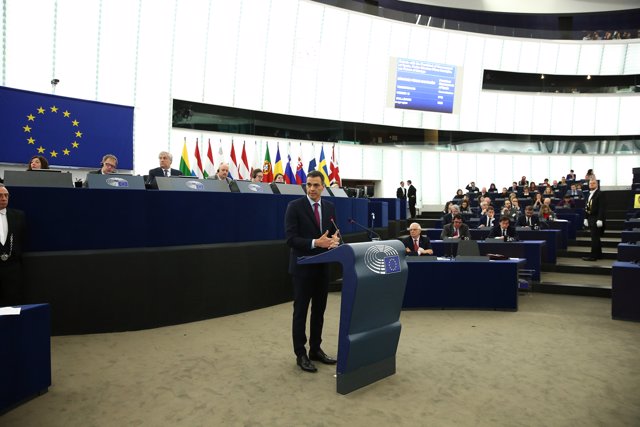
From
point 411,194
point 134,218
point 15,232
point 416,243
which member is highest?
point 411,194

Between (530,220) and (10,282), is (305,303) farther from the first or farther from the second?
(530,220)

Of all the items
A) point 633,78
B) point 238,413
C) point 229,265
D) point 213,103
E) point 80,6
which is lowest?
point 238,413

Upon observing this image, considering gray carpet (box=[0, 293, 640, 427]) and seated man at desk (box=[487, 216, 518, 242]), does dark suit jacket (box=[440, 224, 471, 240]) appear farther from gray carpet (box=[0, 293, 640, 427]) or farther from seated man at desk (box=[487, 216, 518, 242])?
gray carpet (box=[0, 293, 640, 427])

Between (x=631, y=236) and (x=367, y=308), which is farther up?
(x=631, y=236)

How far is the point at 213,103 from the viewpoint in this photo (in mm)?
15609

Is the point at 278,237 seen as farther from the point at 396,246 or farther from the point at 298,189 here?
the point at 396,246

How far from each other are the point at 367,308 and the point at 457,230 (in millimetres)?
5276

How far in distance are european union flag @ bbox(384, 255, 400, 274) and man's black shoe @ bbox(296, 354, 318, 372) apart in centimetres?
100

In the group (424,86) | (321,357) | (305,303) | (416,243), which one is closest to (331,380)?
(321,357)

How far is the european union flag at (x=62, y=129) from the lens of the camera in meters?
8.45

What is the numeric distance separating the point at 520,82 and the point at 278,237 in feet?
63.4

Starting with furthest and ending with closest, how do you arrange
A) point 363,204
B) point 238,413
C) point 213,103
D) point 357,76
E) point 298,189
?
point 357,76 < point 213,103 < point 363,204 < point 298,189 < point 238,413

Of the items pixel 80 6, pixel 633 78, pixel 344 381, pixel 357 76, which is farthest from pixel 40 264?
pixel 633 78

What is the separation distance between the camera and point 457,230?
8297 millimetres
